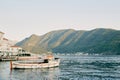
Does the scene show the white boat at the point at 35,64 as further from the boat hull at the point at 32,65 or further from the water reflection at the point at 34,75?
the water reflection at the point at 34,75

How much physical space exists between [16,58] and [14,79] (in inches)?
4466

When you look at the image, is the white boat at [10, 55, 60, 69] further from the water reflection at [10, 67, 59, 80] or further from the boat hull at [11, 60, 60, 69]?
the water reflection at [10, 67, 59, 80]

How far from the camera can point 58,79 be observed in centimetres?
8769

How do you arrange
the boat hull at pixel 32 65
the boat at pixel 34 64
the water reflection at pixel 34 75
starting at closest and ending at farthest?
the water reflection at pixel 34 75, the boat at pixel 34 64, the boat hull at pixel 32 65

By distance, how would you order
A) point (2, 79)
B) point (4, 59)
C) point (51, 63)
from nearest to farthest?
point (2, 79)
point (51, 63)
point (4, 59)

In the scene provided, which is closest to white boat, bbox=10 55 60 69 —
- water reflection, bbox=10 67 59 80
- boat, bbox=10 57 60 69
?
boat, bbox=10 57 60 69

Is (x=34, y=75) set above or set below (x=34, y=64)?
below

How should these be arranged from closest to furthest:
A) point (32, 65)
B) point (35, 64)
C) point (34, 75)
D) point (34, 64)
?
point (34, 75)
point (32, 65)
point (34, 64)
point (35, 64)

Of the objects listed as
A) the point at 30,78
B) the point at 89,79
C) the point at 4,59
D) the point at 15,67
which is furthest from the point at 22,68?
the point at 4,59

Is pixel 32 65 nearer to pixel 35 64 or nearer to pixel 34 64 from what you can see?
pixel 34 64

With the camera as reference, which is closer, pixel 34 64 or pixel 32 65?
pixel 32 65

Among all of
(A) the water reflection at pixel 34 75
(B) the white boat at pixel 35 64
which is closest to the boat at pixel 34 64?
(B) the white boat at pixel 35 64

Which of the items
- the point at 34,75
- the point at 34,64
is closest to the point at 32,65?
the point at 34,64

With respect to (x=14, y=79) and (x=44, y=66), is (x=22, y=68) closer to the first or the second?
(x=44, y=66)
